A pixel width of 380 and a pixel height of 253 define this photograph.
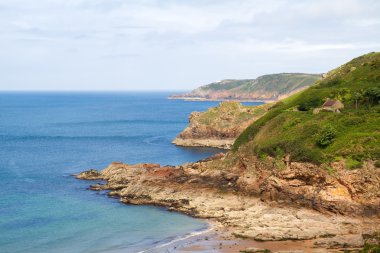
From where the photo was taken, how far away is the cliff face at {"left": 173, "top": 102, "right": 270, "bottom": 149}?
114188mm

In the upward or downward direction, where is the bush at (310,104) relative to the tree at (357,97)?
downward

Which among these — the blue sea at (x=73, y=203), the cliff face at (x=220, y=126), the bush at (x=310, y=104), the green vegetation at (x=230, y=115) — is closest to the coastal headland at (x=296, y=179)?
the bush at (x=310, y=104)

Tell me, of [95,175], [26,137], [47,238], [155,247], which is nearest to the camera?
[155,247]

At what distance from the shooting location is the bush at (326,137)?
2256 inches

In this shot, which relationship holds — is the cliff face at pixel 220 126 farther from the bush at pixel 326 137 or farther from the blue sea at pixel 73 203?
the bush at pixel 326 137

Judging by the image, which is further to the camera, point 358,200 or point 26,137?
point 26,137

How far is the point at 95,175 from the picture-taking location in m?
77.1

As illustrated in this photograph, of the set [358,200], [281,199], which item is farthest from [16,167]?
[358,200]

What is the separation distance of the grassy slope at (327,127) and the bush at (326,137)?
380 millimetres

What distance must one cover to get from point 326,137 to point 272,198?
33.8 feet

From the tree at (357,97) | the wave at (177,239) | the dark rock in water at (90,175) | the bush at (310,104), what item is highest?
the tree at (357,97)

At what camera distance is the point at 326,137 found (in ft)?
188

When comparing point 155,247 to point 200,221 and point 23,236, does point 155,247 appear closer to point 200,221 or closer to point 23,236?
point 200,221

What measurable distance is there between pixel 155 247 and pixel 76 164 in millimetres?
49169
